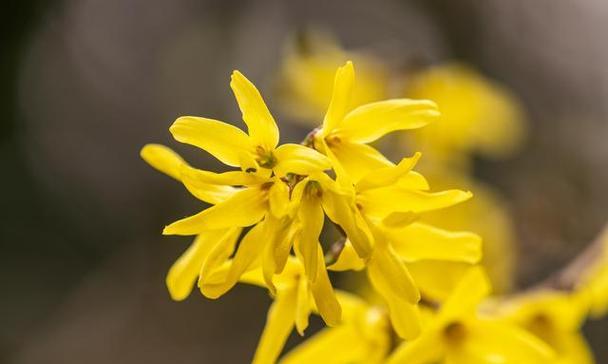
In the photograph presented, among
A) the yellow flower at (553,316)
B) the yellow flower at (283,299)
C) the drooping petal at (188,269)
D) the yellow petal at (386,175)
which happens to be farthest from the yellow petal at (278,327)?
the yellow flower at (553,316)

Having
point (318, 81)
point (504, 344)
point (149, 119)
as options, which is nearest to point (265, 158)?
point (504, 344)

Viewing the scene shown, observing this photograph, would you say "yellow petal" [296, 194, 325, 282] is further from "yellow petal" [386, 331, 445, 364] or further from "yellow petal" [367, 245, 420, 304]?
"yellow petal" [386, 331, 445, 364]

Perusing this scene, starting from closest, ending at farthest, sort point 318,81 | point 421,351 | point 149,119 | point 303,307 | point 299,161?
point 299,161 < point 303,307 < point 421,351 < point 318,81 < point 149,119

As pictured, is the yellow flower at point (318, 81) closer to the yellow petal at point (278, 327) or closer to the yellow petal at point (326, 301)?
the yellow petal at point (278, 327)

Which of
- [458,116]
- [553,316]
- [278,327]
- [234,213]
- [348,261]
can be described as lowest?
[458,116]

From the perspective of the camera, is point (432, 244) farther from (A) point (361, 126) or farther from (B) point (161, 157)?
(B) point (161, 157)

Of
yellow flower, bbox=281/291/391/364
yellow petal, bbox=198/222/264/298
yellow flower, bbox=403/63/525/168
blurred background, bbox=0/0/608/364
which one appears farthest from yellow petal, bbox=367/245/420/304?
blurred background, bbox=0/0/608/364
